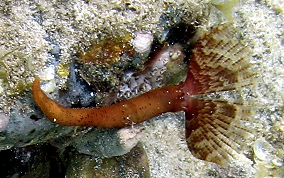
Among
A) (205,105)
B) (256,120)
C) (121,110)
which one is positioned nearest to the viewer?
(121,110)

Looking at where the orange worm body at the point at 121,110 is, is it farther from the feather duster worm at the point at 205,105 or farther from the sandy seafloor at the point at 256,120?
the sandy seafloor at the point at 256,120

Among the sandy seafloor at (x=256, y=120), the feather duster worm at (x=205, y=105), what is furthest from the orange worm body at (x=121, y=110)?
the sandy seafloor at (x=256, y=120)

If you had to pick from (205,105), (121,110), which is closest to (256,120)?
(205,105)

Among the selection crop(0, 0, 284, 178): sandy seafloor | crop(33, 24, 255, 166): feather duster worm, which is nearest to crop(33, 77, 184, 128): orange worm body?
crop(33, 24, 255, 166): feather duster worm

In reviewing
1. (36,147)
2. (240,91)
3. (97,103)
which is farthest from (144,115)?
(240,91)

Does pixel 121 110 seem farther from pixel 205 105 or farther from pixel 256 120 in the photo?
pixel 256 120

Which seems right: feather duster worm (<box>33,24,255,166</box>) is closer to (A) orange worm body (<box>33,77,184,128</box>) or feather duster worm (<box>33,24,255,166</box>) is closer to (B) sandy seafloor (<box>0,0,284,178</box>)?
(A) orange worm body (<box>33,77,184,128</box>)

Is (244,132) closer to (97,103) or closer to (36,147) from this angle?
(97,103)
